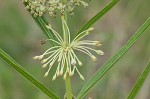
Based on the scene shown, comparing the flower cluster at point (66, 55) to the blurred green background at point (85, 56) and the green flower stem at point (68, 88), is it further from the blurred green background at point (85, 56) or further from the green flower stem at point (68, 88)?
the blurred green background at point (85, 56)

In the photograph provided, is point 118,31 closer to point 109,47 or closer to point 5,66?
point 109,47

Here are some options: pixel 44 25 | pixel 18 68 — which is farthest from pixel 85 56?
pixel 18 68

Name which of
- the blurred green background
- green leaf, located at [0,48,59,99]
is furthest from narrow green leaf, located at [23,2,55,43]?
the blurred green background

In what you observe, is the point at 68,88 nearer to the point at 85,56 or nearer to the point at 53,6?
the point at 53,6

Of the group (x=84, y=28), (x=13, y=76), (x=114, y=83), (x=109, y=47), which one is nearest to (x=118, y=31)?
(x=109, y=47)

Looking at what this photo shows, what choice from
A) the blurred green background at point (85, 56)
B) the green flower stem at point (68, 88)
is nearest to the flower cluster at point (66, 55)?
the green flower stem at point (68, 88)

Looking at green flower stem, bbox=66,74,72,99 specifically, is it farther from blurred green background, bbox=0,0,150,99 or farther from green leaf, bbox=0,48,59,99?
blurred green background, bbox=0,0,150,99
